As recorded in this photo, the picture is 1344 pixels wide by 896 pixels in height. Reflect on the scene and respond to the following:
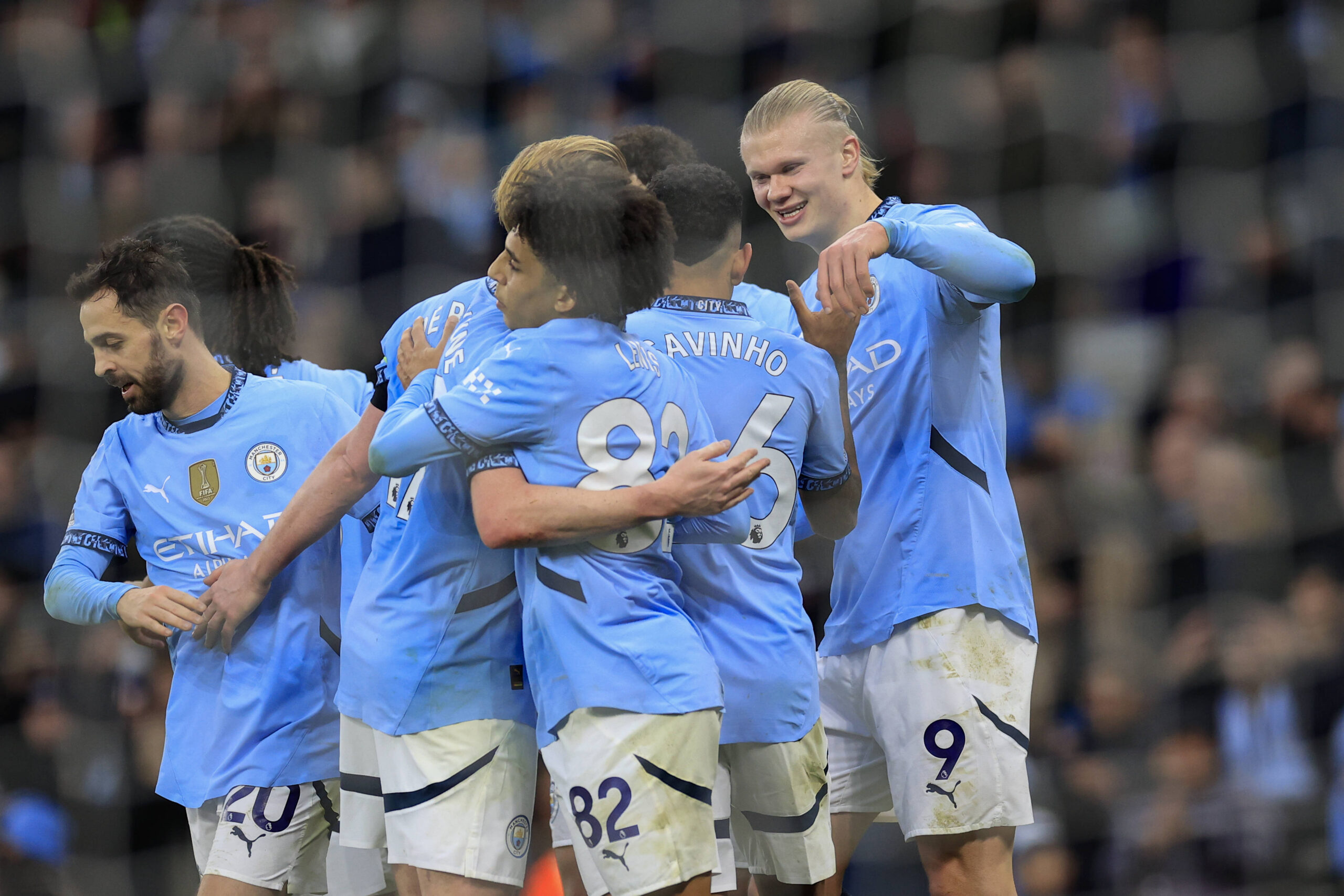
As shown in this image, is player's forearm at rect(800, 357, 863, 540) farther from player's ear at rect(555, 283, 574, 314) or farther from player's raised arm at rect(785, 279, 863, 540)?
player's ear at rect(555, 283, 574, 314)

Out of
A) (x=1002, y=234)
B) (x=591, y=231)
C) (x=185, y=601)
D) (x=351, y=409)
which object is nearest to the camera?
(x=591, y=231)

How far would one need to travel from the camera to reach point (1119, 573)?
543cm

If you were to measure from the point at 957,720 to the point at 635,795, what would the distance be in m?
0.96

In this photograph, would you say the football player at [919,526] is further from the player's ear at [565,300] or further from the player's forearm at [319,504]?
the player's forearm at [319,504]

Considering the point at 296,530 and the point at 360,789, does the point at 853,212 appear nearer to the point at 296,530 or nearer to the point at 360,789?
the point at 296,530

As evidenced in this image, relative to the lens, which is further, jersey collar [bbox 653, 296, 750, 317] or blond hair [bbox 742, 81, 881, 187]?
blond hair [bbox 742, 81, 881, 187]

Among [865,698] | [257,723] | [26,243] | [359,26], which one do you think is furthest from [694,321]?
[26,243]

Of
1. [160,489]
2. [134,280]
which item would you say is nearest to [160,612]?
[160,489]

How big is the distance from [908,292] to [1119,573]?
2817mm

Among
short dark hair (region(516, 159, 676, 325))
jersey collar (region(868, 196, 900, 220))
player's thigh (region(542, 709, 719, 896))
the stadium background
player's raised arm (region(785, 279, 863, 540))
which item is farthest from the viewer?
the stadium background

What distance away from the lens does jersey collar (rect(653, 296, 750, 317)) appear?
2715 mm

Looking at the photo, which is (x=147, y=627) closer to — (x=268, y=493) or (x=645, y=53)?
(x=268, y=493)

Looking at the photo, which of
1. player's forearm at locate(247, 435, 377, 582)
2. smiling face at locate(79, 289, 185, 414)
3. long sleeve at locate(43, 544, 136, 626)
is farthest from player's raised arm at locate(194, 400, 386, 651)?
smiling face at locate(79, 289, 185, 414)

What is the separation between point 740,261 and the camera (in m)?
2.77
